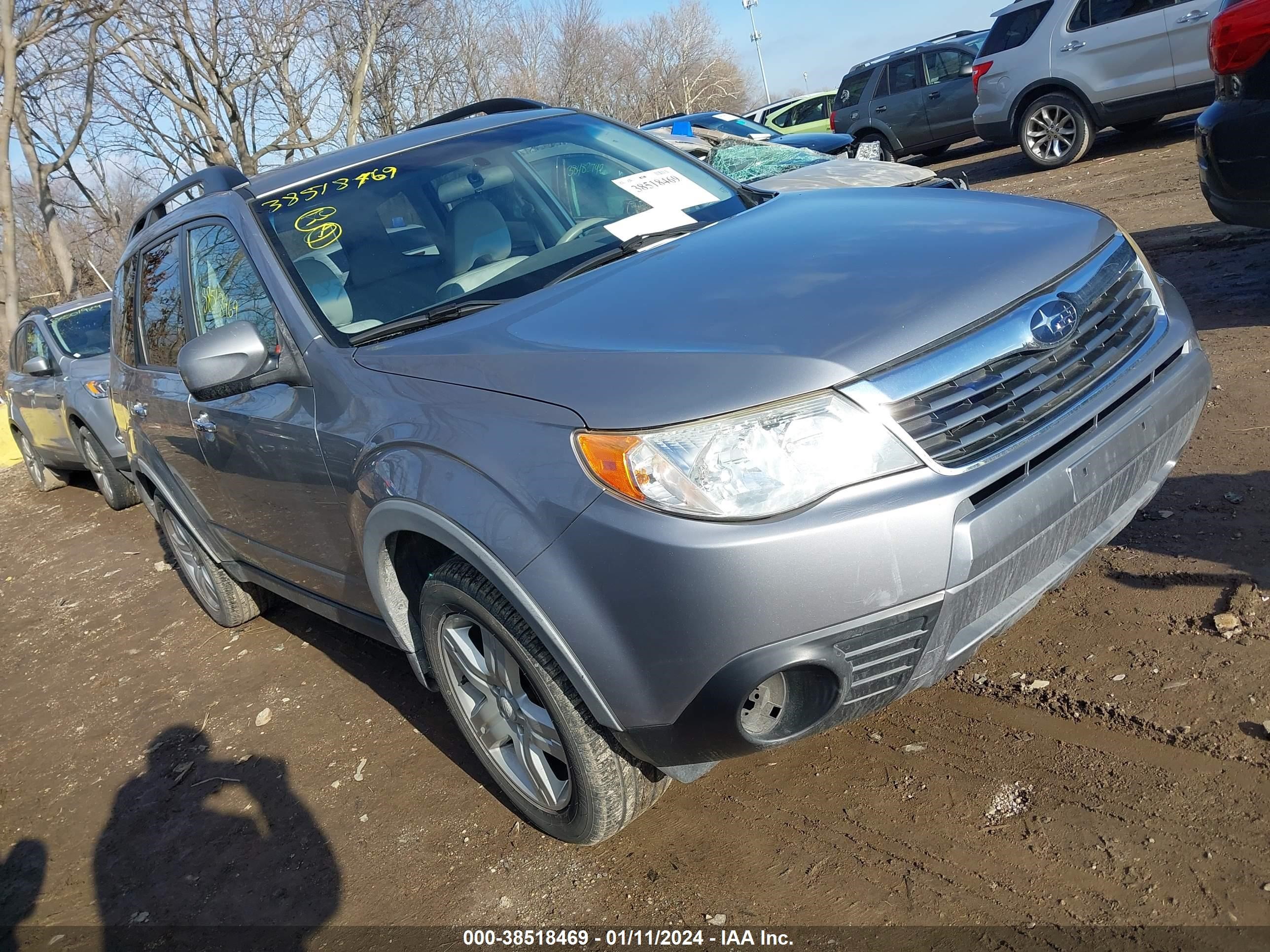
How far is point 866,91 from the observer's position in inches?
630

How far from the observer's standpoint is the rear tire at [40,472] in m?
10.2

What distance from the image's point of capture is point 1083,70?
1074 cm

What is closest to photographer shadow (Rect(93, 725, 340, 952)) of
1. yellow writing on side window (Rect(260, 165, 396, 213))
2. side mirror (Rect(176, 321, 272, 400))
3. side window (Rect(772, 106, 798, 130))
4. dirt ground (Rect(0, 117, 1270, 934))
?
dirt ground (Rect(0, 117, 1270, 934))

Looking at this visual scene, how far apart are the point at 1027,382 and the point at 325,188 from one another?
2.28 meters

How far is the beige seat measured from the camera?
10.1 ft

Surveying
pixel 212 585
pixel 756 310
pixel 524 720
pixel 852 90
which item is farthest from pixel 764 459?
pixel 852 90

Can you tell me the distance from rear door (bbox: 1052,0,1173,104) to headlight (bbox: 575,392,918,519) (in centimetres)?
1014

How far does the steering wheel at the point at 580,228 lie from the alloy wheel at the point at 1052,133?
9.56 m

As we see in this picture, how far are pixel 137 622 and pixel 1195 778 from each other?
5.14 meters

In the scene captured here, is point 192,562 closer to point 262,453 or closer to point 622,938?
point 262,453

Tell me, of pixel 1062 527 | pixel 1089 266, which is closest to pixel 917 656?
pixel 1062 527

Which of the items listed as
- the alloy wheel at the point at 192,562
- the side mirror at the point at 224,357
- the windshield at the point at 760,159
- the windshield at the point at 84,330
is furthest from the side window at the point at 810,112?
the side mirror at the point at 224,357

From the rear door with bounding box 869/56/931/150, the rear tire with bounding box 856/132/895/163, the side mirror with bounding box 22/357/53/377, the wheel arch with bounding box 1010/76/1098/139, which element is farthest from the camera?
the rear tire with bounding box 856/132/895/163

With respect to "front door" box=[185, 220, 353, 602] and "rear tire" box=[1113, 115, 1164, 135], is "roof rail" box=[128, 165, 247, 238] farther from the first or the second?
"rear tire" box=[1113, 115, 1164, 135]
